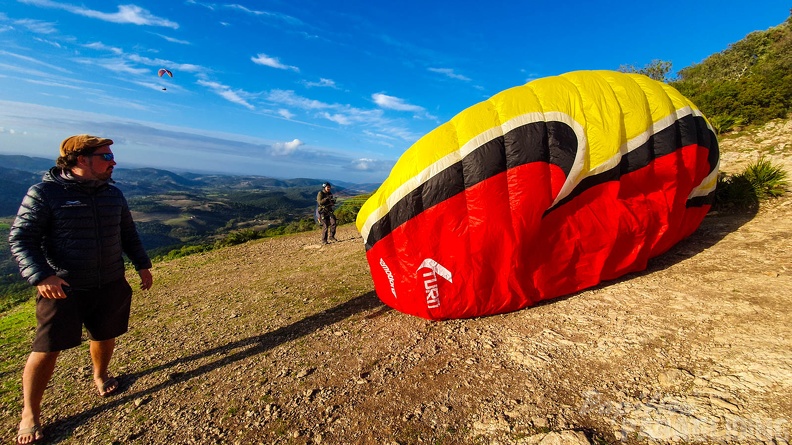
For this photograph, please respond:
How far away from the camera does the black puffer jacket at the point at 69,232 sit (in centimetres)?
305

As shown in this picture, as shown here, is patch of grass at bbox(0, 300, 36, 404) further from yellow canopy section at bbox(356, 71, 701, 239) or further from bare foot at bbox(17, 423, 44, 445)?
yellow canopy section at bbox(356, 71, 701, 239)

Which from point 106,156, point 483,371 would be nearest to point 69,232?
point 106,156

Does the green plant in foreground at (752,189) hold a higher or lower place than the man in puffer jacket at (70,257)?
higher

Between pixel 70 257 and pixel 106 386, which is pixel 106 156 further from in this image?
pixel 106 386

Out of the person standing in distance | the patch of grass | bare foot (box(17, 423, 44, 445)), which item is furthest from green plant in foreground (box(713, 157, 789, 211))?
the patch of grass

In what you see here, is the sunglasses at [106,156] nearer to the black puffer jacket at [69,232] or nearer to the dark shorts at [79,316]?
the black puffer jacket at [69,232]

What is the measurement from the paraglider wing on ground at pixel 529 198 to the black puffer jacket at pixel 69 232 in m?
2.92

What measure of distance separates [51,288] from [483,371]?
4.14 meters

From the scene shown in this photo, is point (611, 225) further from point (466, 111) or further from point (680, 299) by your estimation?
point (466, 111)

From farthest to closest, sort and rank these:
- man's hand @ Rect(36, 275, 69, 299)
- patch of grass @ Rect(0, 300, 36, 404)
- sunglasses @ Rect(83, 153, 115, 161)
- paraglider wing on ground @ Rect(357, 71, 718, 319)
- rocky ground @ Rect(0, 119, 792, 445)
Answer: paraglider wing on ground @ Rect(357, 71, 718, 319) < patch of grass @ Rect(0, 300, 36, 404) < sunglasses @ Rect(83, 153, 115, 161) < man's hand @ Rect(36, 275, 69, 299) < rocky ground @ Rect(0, 119, 792, 445)

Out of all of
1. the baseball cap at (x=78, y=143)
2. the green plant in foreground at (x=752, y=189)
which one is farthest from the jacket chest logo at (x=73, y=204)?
the green plant in foreground at (x=752, y=189)

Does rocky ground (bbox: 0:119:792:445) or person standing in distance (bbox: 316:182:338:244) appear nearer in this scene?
rocky ground (bbox: 0:119:792:445)

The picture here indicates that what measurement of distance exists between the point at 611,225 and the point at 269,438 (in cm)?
494

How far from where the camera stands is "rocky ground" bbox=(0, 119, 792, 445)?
279cm
